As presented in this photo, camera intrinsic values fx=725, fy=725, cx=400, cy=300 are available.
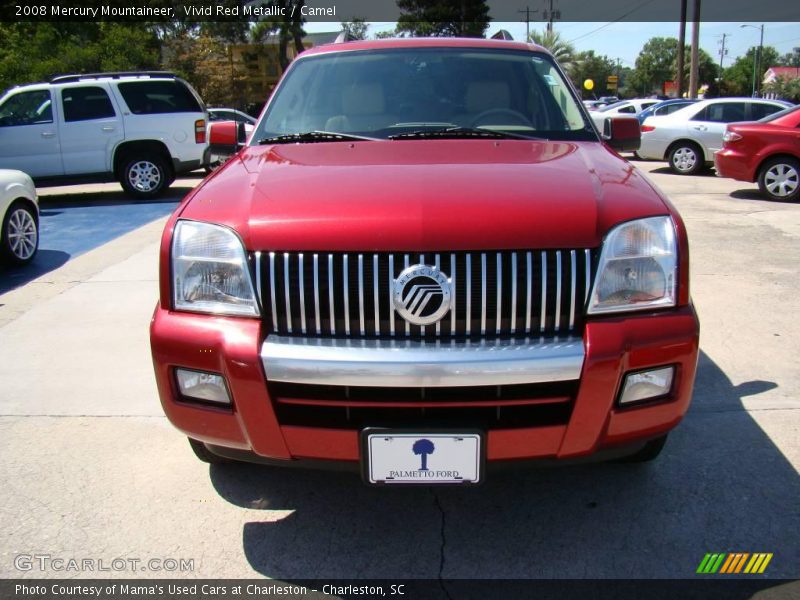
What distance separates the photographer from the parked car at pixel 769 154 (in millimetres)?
10305

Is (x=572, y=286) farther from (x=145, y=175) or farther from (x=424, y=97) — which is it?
(x=145, y=175)

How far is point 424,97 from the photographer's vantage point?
366cm

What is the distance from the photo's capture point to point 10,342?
504 cm

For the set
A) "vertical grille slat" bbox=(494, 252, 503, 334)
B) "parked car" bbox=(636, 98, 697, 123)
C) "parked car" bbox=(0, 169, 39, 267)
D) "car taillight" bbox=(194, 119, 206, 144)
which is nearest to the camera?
"vertical grille slat" bbox=(494, 252, 503, 334)

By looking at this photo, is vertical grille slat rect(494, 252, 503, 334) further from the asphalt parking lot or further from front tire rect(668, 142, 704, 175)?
front tire rect(668, 142, 704, 175)

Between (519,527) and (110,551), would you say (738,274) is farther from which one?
(110,551)

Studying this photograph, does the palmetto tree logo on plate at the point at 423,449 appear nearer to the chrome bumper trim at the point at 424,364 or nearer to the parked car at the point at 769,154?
the chrome bumper trim at the point at 424,364

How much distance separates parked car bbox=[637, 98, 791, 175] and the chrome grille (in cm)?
1328

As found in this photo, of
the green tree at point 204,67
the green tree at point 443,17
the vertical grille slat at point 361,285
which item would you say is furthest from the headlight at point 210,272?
the green tree at point 443,17

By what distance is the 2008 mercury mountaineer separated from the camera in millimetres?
2250

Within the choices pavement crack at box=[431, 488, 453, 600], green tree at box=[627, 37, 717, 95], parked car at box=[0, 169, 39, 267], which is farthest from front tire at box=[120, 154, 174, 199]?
green tree at box=[627, 37, 717, 95]

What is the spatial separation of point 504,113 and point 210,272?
1875 mm

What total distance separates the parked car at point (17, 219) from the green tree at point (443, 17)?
46.3 m

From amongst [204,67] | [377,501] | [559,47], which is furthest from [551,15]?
[377,501]
